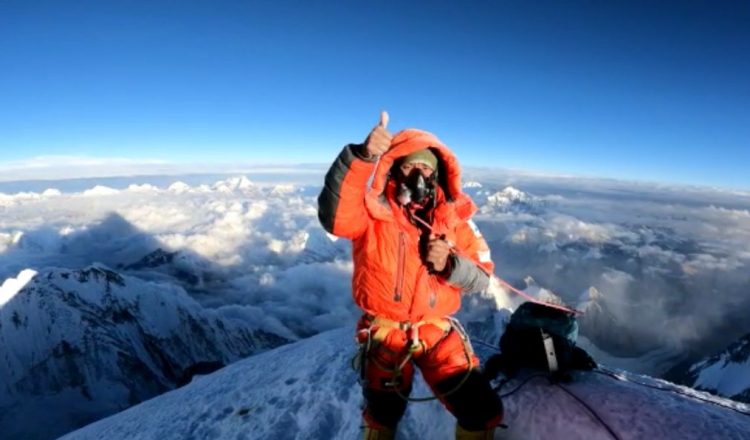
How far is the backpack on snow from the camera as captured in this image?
231 inches

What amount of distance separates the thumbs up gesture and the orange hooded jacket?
62 centimetres

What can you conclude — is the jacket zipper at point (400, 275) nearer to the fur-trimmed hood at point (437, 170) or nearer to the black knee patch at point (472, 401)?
the fur-trimmed hood at point (437, 170)

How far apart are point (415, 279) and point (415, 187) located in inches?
46.3

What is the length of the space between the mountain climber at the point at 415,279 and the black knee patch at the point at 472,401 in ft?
0.04

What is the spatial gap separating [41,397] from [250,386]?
241473 mm

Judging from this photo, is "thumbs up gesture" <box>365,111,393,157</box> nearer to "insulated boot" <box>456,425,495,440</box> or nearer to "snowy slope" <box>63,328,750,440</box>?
"insulated boot" <box>456,425,495,440</box>

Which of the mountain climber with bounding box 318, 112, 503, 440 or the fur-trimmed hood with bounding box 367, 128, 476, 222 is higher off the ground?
the fur-trimmed hood with bounding box 367, 128, 476, 222

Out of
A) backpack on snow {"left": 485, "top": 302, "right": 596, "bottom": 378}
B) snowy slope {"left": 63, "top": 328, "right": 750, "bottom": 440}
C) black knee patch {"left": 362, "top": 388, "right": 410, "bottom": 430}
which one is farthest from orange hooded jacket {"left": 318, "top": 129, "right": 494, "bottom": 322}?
snowy slope {"left": 63, "top": 328, "right": 750, "bottom": 440}

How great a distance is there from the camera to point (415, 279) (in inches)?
199

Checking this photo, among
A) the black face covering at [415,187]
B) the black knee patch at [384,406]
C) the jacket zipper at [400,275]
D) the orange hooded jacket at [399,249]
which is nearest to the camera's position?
the orange hooded jacket at [399,249]

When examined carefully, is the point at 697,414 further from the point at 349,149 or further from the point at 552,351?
the point at 349,149

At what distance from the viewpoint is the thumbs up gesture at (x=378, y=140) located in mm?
4156

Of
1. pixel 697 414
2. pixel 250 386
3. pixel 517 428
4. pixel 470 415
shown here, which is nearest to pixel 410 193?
pixel 470 415

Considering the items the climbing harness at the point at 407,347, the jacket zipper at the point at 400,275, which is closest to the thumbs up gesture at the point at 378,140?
the jacket zipper at the point at 400,275
